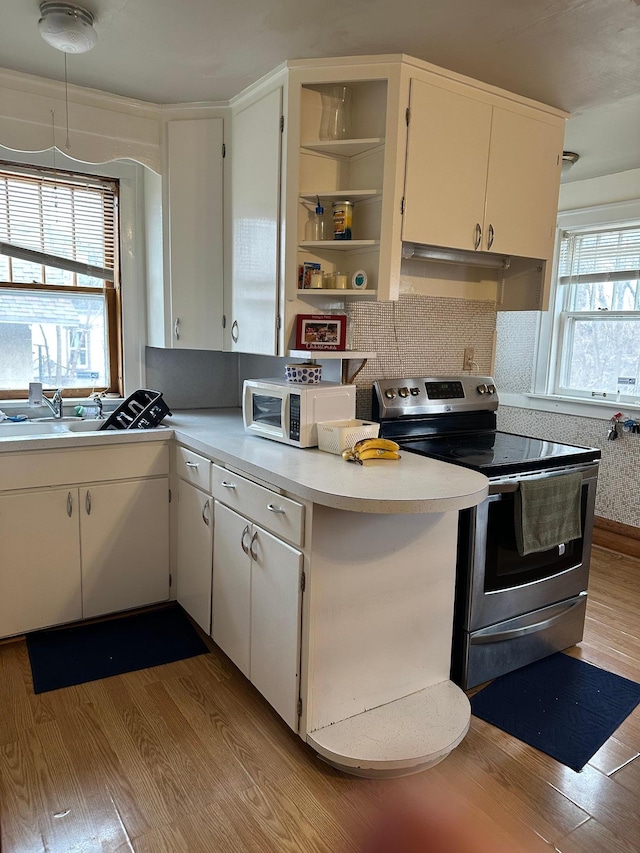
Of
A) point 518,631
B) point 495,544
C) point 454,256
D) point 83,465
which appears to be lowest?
point 518,631

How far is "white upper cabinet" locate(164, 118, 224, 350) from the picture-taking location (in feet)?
9.41

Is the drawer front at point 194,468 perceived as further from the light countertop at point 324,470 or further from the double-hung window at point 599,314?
the double-hung window at point 599,314

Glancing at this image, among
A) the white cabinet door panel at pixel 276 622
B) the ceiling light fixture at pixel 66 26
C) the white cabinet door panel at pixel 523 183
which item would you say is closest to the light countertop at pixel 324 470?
the white cabinet door panel at pixel 276 622

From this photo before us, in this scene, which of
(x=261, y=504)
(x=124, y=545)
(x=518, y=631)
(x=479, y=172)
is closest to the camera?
(x=261, y=504)

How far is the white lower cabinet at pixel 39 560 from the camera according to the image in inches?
96.3

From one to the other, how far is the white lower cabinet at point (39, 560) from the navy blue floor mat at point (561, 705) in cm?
176

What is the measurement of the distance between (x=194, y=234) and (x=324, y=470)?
5.30ft

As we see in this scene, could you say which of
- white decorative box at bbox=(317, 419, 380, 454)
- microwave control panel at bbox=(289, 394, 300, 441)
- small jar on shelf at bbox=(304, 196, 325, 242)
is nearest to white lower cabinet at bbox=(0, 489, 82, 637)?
microwave control panel at bbox=(289, 394, 300, 441)

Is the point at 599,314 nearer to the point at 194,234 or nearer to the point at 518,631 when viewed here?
the point at 518,631

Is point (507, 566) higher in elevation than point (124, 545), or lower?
higher

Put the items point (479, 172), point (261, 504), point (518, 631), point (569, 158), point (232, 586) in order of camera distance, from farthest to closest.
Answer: point (569, 158), point (479, 172), point (518, 631), point (232, 586), point (261, 504)

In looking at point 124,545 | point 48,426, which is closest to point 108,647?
point 124,545

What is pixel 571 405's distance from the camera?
13.4ft

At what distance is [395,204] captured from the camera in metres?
2.29
